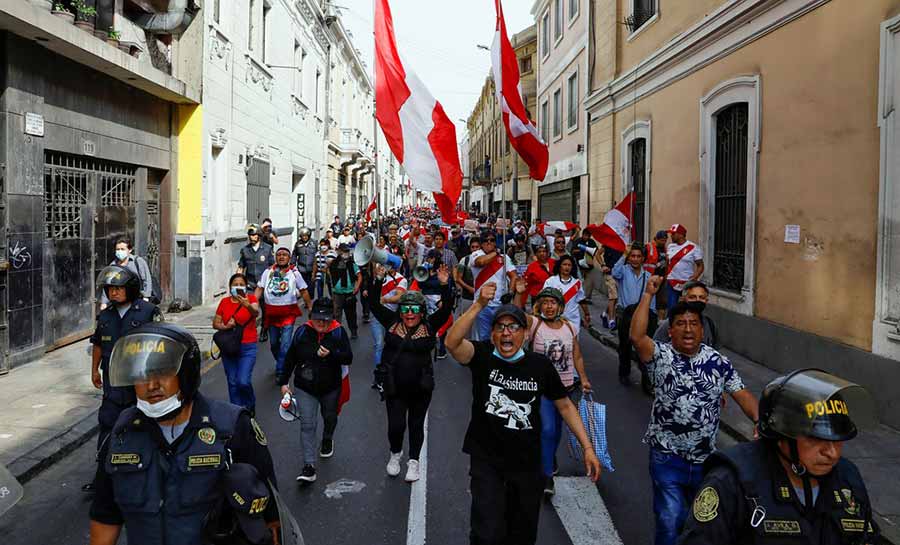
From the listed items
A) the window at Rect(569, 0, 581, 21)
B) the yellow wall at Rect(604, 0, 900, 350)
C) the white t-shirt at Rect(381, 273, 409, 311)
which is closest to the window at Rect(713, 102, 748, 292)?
the yellow wall at Rect(604, 0, 900, 350)

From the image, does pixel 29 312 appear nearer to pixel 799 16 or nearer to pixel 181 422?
pixel 181 422

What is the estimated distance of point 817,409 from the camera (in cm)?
215

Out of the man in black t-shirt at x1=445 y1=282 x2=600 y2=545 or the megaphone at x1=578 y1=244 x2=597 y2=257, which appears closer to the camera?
the man in black t-shirt at x1=445 y1=282 x2=600 y2=545

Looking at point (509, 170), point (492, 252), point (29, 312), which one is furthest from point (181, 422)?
point (509, 170)

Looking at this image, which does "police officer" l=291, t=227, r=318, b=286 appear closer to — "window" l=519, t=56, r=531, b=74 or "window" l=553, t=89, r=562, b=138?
"window" l=553, t=89, r=562, b=138

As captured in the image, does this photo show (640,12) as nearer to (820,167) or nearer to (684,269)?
(684,269)

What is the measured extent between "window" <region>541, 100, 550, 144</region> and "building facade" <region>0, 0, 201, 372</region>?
15975 millimetres

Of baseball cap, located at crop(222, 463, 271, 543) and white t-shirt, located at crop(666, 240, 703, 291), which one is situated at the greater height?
white t-shirt, located at crop(666, 240, 703, 291)

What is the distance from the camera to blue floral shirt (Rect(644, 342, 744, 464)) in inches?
146

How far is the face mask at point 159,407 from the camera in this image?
2.40 meters

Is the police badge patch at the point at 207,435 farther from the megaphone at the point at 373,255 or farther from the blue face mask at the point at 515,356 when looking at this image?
the megaphone at the point at 373,255

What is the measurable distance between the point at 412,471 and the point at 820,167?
6.23 m

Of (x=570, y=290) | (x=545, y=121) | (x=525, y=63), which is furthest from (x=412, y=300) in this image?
(x=525, y=63)

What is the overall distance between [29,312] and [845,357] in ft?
33.0
